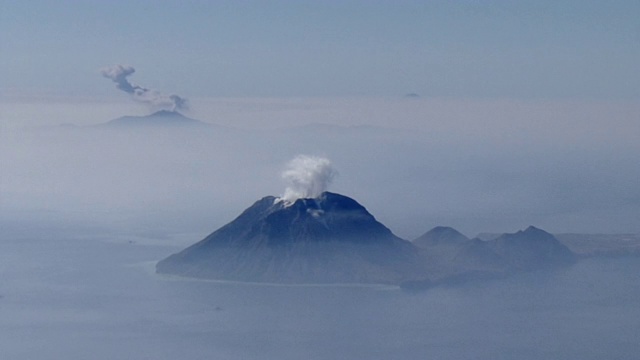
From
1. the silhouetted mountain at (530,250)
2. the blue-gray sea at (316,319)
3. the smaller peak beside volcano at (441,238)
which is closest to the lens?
the blue-gray sea at (316,319)

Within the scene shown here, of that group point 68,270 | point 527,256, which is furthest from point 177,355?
point 527,256

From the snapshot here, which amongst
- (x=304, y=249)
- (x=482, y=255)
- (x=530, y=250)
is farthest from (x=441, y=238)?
(x=304, y=249)

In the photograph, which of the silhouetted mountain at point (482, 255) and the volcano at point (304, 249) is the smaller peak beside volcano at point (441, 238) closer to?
the silhouetted mountain at point (482, 255)

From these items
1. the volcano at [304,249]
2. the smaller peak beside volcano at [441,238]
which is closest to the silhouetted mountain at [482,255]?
the smaller peak beside volcano at [441,238]

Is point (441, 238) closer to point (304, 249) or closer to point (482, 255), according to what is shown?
point (482, 255)

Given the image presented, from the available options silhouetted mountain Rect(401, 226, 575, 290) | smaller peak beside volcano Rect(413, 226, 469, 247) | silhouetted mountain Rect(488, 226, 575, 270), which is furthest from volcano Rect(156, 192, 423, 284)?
silhouetted mountain Rect(488, 226, 575, 270)

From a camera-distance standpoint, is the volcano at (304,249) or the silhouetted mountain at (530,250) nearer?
the volcano at (304,249)

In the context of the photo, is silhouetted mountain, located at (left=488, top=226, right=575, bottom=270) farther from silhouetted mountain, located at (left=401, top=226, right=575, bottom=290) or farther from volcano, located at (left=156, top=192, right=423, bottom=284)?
volcano, located at (left=156, top=192, right=423, bottom=284)
